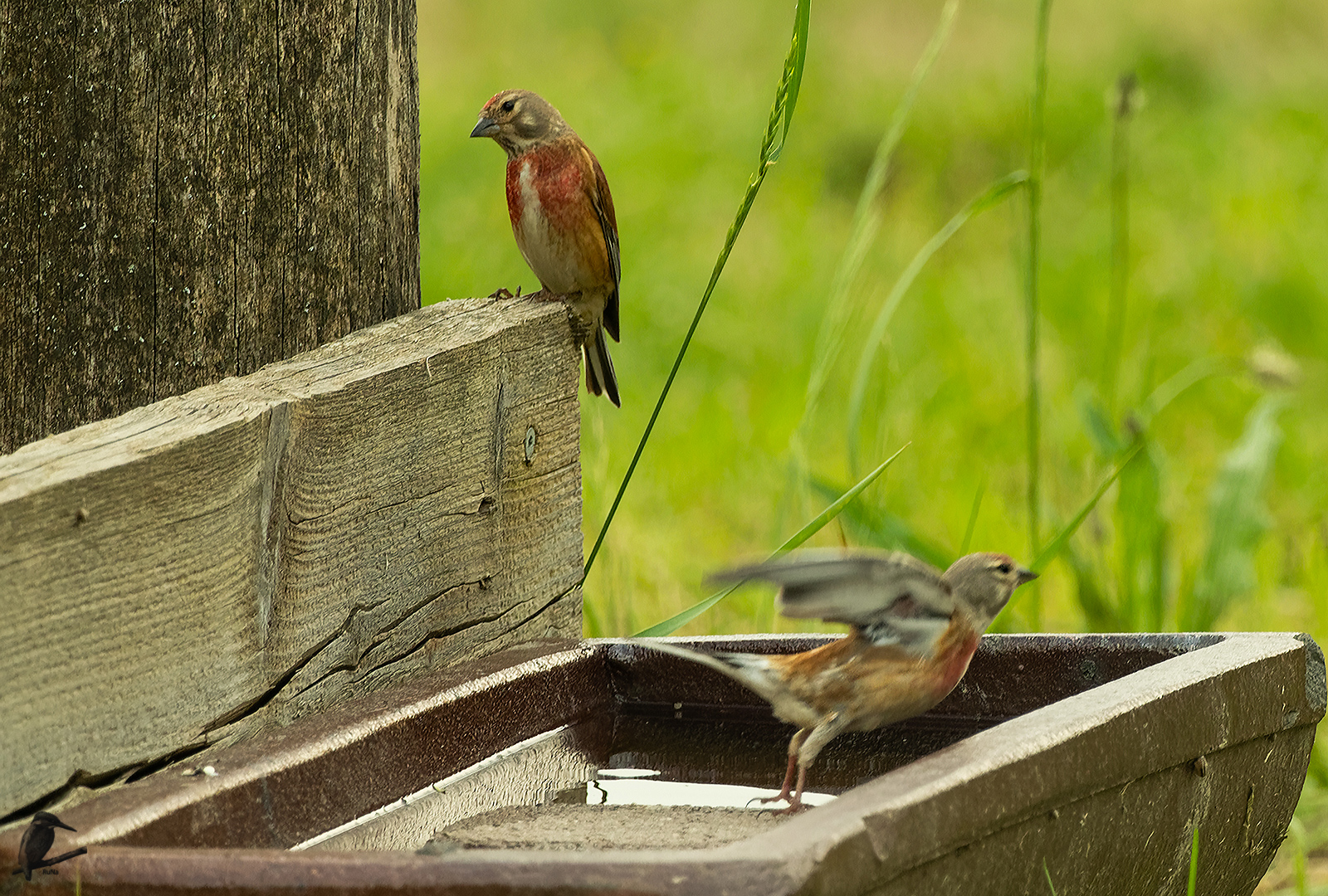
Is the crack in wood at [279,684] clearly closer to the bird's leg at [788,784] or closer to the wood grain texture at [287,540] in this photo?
the wood grain texture at [287,540]

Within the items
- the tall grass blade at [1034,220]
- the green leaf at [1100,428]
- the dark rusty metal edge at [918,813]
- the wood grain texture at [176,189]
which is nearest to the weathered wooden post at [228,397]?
the wood grain texture at [176,189]

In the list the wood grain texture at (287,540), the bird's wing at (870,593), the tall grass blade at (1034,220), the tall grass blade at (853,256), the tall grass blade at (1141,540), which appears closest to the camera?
the wood grain texture at (287,540)

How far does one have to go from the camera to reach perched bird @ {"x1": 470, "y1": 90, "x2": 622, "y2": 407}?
356cm

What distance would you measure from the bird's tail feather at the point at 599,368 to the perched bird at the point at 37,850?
2149 millimetres

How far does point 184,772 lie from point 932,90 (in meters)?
8.43

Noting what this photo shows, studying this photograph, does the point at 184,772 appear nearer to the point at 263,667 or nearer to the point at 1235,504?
the point at 263,667

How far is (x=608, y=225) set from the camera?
3664 millimetres

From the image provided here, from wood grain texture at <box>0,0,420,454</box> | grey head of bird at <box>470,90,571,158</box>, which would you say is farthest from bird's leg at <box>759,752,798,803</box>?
grey head of bird at <box>470,90,571,158</box>

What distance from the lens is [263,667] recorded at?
2.12 metres

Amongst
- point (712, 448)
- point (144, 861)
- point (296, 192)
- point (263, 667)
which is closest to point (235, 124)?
point (296, 192)

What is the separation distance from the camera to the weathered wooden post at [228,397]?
1.83 metres

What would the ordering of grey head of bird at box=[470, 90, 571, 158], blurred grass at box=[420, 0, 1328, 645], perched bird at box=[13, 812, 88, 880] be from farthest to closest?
1. blurred grass at box=[420, 0, 1328, 645]
2. grey head of bird at box=[470, 90, 571, 158]
3. perched bird at box=[13, 812, 88, 880]

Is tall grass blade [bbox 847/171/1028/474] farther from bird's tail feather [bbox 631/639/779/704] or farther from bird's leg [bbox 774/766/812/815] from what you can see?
bird's leg [bbox 774/766/812/815]

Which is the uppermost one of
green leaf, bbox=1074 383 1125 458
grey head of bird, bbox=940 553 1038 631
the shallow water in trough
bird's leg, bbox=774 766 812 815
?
grey head of bird, bbox=940 553 1038 631
